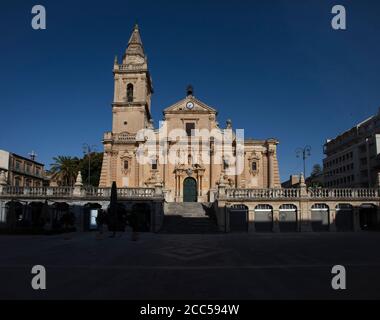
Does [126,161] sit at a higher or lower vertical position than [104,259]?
higher

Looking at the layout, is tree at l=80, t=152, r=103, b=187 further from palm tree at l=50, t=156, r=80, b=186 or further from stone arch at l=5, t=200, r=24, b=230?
stone arch at l=5, t=200, r=24, b=230

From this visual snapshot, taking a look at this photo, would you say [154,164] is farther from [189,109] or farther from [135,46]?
[135,46]

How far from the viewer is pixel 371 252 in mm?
16938

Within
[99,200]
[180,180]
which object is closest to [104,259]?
[99,200]

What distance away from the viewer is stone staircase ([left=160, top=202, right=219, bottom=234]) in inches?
1320

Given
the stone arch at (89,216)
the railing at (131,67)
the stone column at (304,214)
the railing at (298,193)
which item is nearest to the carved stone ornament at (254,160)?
the railing at (298,193)

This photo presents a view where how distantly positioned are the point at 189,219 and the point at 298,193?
11107 millimetres

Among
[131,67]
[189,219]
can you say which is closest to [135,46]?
[131,67]

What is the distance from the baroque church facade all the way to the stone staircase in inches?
330

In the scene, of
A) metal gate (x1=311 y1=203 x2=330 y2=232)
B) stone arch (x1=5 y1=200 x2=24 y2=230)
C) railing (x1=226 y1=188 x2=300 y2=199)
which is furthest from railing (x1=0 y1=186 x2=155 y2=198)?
metal gate (x1=311 y1=203 x2=330 y2=232)

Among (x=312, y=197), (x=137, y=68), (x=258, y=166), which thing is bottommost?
(x=312, y=197)

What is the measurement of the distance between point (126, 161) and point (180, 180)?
8779mm

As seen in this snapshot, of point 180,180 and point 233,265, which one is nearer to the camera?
point 233,265

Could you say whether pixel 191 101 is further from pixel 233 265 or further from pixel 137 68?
pixel 233 265
